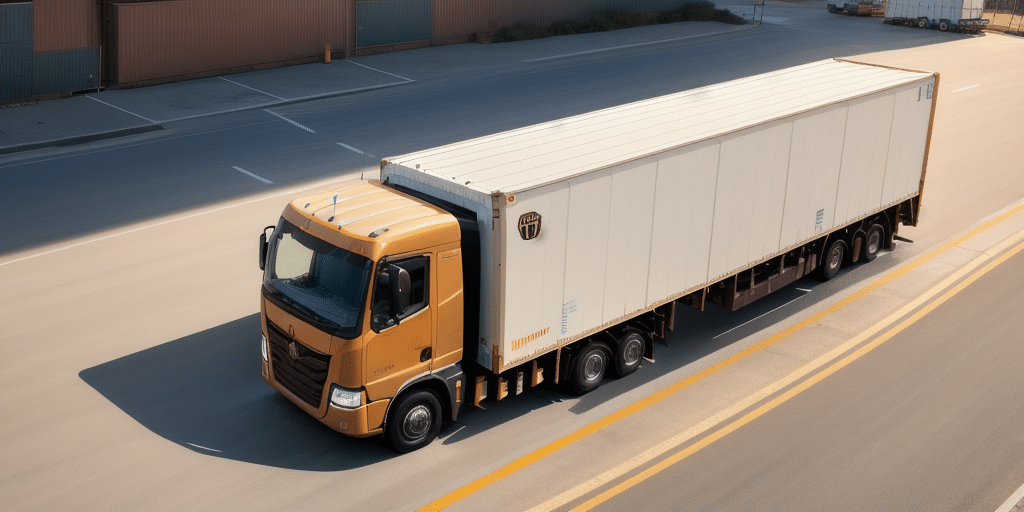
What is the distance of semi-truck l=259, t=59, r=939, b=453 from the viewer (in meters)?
11.0

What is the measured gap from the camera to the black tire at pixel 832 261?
1684cm

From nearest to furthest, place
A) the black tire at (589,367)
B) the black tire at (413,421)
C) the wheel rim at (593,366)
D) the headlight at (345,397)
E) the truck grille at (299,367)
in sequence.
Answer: the headlight at (345,397) < the truck grille at (299,367) < the black tire at (413,421) < the black tire at (589,367) < the wheel rim at (593,366)

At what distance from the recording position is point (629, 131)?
13633mm

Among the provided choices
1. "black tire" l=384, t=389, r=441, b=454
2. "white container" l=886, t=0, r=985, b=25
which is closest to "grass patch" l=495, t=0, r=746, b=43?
"white container" l=886, t=0, r=985, b=25

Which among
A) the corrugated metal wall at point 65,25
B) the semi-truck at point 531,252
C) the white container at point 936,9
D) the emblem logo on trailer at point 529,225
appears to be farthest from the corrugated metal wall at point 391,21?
the emblem logo on trailer at point 529,225

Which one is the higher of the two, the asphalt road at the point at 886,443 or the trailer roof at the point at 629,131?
the trailer roof at the point at 629,131

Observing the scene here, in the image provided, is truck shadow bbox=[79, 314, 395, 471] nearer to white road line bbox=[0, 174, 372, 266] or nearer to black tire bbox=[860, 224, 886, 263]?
white road line bbox=[0, 174, 372, 266]

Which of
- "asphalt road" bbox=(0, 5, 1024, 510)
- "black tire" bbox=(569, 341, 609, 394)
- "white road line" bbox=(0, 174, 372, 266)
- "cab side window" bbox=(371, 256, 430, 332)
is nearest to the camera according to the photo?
"cab side window" bbox=(371, 256, 430, 332)

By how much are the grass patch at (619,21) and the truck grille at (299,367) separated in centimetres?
2677

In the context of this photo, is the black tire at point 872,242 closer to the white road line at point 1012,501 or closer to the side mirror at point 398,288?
the white road line at point 1012,501

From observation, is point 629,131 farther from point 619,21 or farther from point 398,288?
point 619,21

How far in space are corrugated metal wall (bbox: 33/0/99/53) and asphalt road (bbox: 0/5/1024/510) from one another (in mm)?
4375

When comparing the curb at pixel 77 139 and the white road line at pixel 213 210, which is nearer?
the white road line at pixel 213 210

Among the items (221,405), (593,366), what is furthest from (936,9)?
(221,405)
